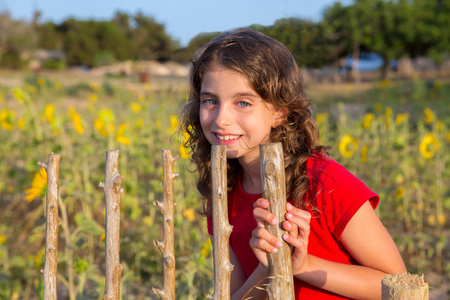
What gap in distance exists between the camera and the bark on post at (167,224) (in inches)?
45.8

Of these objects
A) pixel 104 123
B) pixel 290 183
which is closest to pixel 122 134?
pixel 104 123

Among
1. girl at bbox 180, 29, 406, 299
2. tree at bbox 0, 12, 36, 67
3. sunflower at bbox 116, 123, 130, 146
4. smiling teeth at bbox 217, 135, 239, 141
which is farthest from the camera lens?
tree at bbox 0, 12, 36, 67

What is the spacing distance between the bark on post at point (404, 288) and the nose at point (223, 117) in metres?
0.53

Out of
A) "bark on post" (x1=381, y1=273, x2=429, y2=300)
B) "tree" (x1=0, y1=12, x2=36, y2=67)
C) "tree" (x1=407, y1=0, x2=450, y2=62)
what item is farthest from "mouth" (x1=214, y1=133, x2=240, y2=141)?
"tree" (x1=0, y1=12, x2=36, y2=67)

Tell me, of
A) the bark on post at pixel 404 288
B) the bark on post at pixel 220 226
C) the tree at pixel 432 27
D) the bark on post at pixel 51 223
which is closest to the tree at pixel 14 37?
the tree at pixel 432 27

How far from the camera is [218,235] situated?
3.57ft

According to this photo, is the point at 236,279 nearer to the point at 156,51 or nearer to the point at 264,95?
the point at 264,95

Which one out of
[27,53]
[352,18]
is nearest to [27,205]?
[352,18]

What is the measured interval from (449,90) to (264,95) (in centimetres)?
980

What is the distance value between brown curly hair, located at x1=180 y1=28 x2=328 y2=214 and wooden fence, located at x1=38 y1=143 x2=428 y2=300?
0.60 feet

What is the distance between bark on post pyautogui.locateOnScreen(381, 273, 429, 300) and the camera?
34.4 inches

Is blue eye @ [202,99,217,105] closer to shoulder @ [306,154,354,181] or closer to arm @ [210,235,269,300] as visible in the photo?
shoulder @ [306,154,354,181]

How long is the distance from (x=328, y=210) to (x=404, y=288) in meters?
0.33

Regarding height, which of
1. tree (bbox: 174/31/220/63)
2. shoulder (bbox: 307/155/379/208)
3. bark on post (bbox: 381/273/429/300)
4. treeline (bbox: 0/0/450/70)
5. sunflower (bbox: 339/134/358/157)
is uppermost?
treeline (bbox: 0/0/450/70)
